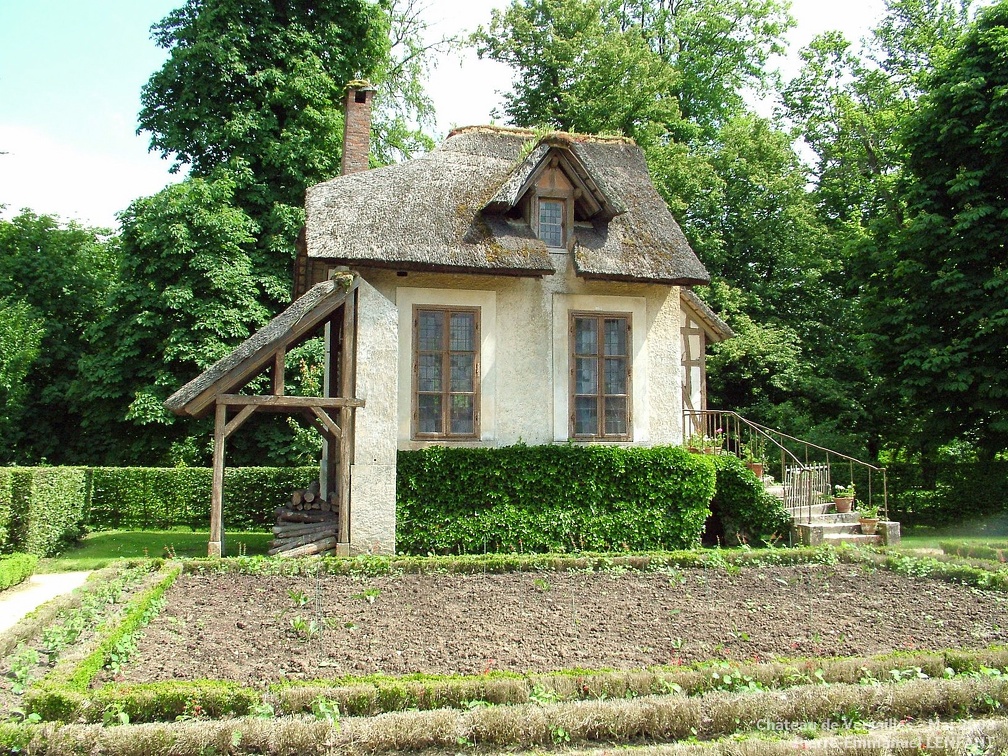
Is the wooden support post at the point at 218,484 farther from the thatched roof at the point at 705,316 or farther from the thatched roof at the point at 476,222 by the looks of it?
the thatched roof at the point at 705,316

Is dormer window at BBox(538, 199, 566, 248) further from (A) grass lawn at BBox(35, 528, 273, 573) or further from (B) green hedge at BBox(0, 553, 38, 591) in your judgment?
(B) green hedge at BBox(0, 553, 38, 591)

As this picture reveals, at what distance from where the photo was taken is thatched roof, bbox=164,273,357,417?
1220cm

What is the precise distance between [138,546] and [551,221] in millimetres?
10854

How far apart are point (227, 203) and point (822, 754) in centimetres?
2091

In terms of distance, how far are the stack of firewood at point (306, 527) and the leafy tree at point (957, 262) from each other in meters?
13.4

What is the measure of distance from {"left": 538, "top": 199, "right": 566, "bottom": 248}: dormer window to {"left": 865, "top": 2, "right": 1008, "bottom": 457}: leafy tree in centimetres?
896

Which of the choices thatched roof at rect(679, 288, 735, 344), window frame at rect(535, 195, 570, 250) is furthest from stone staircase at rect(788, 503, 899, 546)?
window frame at rect(535, 195, 570, 250)

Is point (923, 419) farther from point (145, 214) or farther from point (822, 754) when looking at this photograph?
point (145, 214)

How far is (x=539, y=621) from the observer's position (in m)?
8.53

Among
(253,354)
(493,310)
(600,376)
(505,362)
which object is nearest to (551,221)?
(493,310)

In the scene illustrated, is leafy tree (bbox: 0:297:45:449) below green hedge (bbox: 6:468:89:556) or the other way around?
the other way around

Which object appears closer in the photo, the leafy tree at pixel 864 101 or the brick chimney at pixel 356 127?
the brick chimney at pixel 356 127

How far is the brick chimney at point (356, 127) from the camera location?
58.3ft

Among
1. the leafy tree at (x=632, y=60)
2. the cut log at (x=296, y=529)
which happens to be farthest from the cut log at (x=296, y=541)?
the leafy tree at (x=632, y=60)
